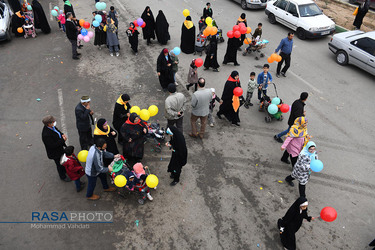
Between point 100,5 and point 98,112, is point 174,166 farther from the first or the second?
point 100,5

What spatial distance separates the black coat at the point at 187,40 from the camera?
35.3ft

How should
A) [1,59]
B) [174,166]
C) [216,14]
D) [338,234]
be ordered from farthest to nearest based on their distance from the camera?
[216,14]
[1,59]
[174,166]
[338,234]

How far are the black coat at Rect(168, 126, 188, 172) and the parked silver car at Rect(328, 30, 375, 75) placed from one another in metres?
8.66

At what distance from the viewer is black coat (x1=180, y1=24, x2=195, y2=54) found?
1076cm

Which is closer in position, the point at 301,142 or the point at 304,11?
the point at 301,142

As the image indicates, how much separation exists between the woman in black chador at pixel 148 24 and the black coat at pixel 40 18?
478cm

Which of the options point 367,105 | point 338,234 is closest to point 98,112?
point 338,234

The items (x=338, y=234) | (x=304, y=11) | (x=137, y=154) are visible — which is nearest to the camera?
(x=338, y=234)

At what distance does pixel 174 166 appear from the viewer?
19.1ft

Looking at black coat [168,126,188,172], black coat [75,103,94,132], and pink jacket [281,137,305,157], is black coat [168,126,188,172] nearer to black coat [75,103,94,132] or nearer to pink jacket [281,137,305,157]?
black coat [75,103,94,132]

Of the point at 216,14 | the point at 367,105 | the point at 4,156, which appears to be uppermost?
the point at 216,14

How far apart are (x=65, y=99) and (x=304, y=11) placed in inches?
451

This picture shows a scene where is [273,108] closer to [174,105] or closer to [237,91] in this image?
[237,91]

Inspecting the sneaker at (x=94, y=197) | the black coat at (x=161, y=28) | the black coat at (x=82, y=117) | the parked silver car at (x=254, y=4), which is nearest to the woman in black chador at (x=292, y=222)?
the sneaker at (x=94, y=197)
